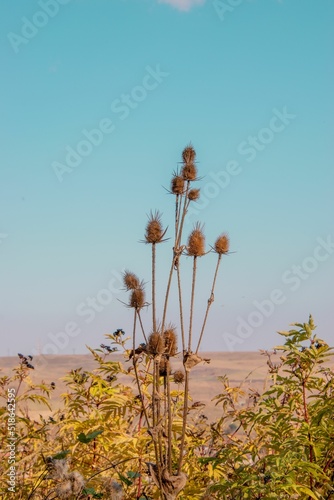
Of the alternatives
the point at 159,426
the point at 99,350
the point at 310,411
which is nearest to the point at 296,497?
the point at 310,411

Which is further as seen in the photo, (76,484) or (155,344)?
(155,344)

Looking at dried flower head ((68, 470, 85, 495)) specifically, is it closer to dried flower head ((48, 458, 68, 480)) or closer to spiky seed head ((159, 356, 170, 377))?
dried flower head ((48, 458, 68, 480))

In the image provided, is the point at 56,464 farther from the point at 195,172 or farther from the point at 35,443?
the point at 35,443

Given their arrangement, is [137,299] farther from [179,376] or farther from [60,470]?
[179,376]

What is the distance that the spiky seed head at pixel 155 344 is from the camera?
3.97 m

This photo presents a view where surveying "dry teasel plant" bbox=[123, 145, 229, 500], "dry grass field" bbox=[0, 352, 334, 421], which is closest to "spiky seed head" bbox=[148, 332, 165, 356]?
"dry teasel plant" bbox=[123, 145, 229, 500]

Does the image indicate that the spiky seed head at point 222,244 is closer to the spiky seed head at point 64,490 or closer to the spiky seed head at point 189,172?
the spiky seed head at point 189,172

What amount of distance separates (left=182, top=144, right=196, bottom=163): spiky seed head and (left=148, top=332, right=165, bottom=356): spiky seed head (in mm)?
1416

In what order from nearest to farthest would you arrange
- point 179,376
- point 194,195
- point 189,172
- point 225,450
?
1. point 225,450
2. point 189,172
3. point 194,195
4. point 179,376

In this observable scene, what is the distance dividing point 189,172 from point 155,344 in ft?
4.40

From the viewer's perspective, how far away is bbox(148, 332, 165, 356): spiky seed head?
3.97m

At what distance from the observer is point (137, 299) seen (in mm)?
4309

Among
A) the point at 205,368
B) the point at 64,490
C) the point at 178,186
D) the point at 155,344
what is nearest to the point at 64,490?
the point at 64,490

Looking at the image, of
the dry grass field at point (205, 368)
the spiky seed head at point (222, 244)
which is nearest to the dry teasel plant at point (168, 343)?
the spiky seed head at point (222, 244)
